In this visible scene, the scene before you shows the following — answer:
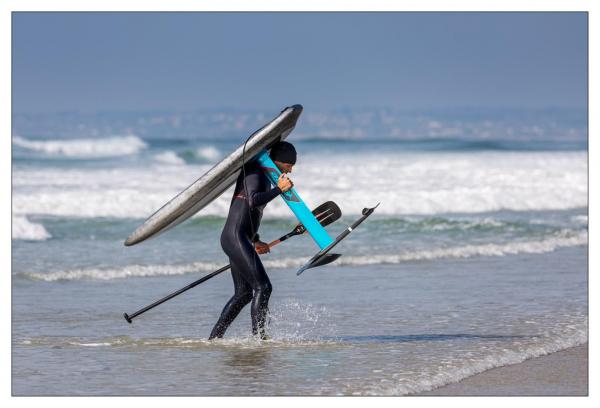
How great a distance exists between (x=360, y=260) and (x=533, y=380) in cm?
596

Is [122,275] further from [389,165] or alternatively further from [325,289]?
[389,165]

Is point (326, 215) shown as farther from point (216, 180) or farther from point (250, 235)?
point (216, 180)

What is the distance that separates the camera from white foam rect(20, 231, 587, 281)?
11766 mm

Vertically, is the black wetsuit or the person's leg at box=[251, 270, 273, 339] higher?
the black wetsuit

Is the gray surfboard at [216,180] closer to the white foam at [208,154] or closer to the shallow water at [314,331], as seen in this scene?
the shallow water at [314,331]

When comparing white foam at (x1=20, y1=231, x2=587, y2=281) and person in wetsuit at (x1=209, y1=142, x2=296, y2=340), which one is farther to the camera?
white foam at (x1=20, y1=231, x2=587, y2=281)

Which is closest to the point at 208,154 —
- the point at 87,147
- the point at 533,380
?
the point at 87,147

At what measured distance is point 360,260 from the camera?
12.6 m

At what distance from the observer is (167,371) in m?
6.97

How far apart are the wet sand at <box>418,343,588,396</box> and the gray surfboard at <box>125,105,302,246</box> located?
6.48ft

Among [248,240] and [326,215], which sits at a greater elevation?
[326,215]

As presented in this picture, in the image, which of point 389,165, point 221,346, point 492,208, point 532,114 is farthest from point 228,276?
point 532,114

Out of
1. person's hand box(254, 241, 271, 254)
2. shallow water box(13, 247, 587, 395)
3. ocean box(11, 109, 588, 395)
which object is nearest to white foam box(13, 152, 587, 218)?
ocean box(11, 109, 588, 395)

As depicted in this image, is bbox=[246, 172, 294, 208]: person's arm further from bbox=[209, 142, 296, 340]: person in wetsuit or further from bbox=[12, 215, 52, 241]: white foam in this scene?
bbox=[12, 215, 52, 241]: white foam
